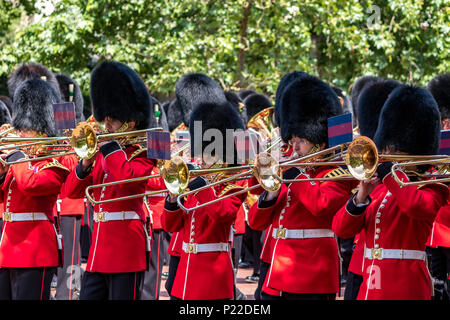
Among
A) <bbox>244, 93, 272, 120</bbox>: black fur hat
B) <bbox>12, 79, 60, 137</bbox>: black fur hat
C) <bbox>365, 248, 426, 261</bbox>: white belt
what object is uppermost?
<bbox>244, 93, 272, 120</bbox>: black fur hat

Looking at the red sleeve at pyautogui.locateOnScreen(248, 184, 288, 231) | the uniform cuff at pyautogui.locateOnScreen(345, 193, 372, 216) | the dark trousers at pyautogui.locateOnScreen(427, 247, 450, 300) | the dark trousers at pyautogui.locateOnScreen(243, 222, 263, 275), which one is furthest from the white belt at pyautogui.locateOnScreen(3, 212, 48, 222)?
the dark trousers at pyautogui.locateOnScreen(243, 222, 263, 275)

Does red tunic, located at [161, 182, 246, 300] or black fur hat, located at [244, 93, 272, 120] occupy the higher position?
black fur hat, located at [244, 93, 272, 120]

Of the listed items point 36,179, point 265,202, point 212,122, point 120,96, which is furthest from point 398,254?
point 36,179

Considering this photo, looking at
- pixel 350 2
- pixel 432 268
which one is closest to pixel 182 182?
pixel 432 268

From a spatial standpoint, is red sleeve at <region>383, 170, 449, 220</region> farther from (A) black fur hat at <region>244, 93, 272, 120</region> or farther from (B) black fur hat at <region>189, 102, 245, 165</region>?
(A) black fur hat at <region>244, 93, 272, 120</region>

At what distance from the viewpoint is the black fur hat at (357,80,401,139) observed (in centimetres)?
511

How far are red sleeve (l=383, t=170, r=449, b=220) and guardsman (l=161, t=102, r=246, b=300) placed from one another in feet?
3.34

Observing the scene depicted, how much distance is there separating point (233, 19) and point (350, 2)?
1981 millimetres

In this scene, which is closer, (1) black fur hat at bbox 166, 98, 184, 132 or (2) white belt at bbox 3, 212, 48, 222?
(2) white belt at bbox 3, 212, 48, 222

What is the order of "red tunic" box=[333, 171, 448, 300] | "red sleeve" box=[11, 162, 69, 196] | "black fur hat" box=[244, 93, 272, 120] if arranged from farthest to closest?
1. "black fur hat" box=[244, 93, 272, 120]
2. "red sleeve" box=[11, 162, 69, 196]
3. "red tunic" box=[333, 171, 448, 300]

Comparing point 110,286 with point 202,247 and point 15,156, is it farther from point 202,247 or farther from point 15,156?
point 15,156

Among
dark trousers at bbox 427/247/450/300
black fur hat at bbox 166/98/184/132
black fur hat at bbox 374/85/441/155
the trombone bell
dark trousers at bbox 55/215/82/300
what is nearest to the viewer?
the trombone bell

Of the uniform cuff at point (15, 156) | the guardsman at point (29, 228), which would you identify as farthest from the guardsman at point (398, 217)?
the uniform cuff at point (15, 156)

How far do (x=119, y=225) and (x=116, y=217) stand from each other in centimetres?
5
